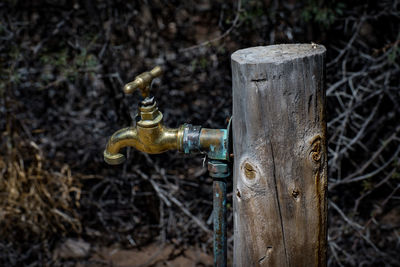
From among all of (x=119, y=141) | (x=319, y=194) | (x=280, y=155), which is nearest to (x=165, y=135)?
(x=119, y=141)

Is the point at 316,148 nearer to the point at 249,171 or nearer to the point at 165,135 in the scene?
the point at 249,171

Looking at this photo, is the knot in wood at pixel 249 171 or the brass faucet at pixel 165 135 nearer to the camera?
the knot in wood at pixel 249 171

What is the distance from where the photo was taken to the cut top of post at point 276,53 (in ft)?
3.46

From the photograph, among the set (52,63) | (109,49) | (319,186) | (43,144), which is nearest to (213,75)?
(109,49)

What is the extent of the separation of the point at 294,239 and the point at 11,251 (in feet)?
7.53

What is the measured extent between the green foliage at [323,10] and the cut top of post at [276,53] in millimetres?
1658

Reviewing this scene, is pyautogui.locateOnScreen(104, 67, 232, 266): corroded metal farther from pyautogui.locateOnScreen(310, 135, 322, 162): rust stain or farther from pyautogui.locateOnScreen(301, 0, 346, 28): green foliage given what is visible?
pyautogui.locateOnScreen(301, 0, 346, 28): green foliage

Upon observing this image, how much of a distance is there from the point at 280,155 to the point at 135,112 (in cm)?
187

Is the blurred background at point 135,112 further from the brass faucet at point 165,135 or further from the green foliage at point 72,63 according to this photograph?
the brass faucet at point 165,135

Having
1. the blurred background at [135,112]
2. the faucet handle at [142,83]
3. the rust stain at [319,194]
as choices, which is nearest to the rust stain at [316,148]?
the rust stain at [319,194]

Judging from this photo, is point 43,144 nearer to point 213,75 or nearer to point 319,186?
point 213,75

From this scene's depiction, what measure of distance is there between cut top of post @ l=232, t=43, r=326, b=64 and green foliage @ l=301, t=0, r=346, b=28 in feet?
5.44

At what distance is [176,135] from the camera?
4.37ft

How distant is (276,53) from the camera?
1102 millimetres
